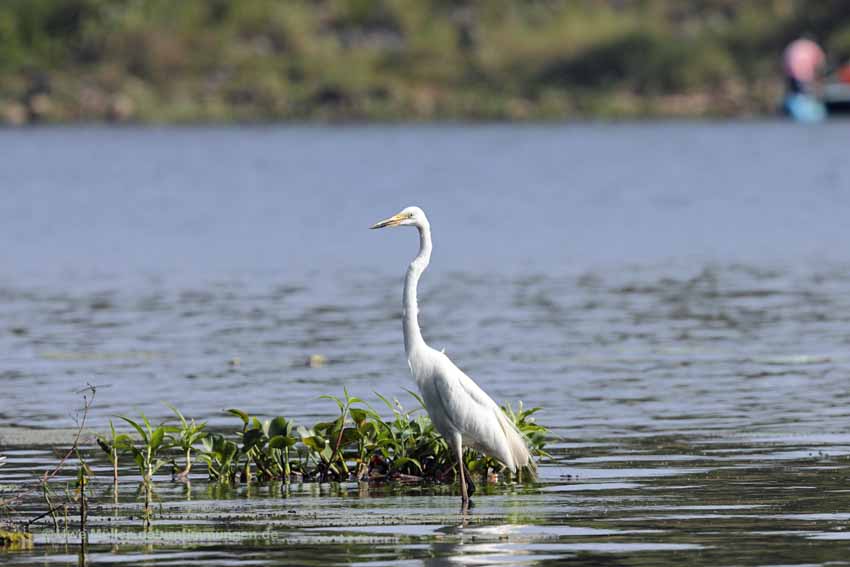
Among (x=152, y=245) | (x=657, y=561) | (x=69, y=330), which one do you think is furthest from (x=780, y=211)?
(x=657, y=561)

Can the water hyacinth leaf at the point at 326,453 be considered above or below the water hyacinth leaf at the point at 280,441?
below

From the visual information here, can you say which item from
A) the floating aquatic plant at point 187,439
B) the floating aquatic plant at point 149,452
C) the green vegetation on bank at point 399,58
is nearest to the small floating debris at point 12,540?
the floating aquatic plant at point 149,452

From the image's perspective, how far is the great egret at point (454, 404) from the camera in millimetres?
13172

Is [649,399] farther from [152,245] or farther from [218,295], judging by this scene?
[152,245]

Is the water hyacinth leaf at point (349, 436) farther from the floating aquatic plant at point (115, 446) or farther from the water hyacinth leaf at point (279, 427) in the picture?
the floating aquatic plant at point (115, 446)

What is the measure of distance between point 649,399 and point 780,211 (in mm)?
32785

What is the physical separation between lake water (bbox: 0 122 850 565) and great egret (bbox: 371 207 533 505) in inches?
14.5

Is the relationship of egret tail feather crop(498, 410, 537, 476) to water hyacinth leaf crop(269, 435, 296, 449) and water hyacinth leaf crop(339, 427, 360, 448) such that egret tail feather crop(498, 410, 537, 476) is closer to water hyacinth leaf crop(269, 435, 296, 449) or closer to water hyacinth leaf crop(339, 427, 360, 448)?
water hyacinth leaf crop(339, 427, 360, 448)

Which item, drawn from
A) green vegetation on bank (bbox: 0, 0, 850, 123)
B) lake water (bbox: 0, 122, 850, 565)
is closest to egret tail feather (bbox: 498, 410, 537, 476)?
lake water (bbox: 0, 122, 850, 565)

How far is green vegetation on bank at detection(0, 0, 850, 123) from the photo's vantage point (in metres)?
122

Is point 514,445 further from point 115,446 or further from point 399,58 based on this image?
point 399,58

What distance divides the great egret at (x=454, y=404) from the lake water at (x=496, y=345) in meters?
0.37

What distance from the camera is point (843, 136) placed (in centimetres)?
9881

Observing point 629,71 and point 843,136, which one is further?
point 629,71
